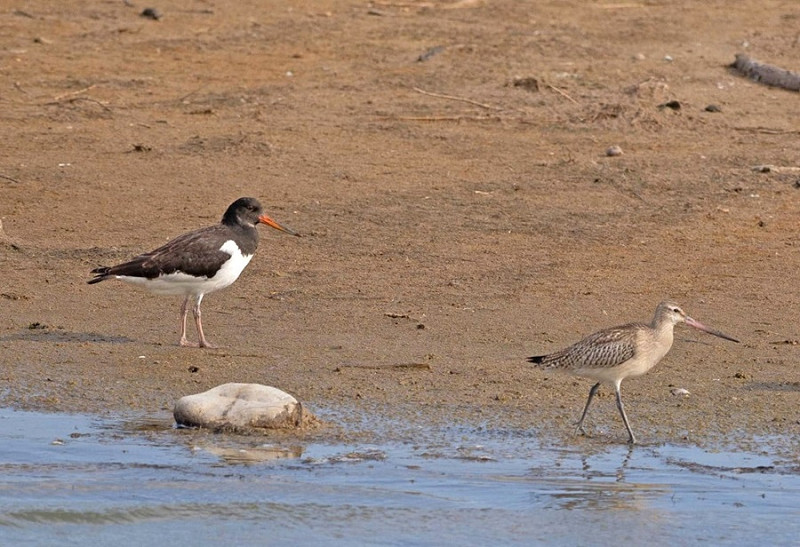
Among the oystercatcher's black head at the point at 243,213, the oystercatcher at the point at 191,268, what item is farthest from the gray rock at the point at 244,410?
the oystercatcher's black head at the point at 243,213

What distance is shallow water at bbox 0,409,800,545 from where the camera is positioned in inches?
334

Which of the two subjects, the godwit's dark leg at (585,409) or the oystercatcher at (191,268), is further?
the oystercatcher at (191,268)

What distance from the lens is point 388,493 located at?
877 centimetres

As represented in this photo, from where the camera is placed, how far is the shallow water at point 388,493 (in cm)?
848

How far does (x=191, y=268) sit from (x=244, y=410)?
2.08 metres

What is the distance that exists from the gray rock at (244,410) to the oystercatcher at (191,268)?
1.63m

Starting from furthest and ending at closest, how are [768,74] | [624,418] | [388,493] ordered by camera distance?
[768,74] → [624,418] → [388,493]

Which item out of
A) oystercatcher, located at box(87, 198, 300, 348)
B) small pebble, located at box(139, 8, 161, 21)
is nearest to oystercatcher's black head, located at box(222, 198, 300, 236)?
oystercatcher, located at box(87, 198, 300, 348)

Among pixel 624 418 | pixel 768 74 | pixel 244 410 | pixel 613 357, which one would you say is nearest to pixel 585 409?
pixel 624 418

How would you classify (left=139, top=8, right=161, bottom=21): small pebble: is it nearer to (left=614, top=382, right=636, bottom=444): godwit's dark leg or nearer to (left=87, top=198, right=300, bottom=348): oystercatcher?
(left=87, top=198, right=300, bottom=348): oystercatcher

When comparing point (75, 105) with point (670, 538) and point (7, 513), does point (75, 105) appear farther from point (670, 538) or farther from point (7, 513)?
point (670, 538)

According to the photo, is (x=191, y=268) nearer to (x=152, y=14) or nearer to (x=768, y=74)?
(x=768, y=74)

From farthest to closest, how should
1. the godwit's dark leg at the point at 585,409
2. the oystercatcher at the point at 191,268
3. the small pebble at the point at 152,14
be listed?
1. the small pebble at the point at 152,14
2. the oystercatcher at the point at 191,268
3. the godwit's dark leg at the point at 585,409

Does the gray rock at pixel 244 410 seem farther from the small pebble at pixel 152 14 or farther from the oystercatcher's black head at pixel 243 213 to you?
the small pebble at pixel 152 14
